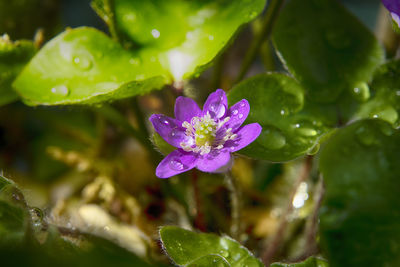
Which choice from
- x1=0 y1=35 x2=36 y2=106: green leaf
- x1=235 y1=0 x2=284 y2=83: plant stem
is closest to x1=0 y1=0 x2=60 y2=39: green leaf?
x1=0 y1=35 x2=36 y2=106: green leaf

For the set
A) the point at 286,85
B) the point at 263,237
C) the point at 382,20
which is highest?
the point at 286,85

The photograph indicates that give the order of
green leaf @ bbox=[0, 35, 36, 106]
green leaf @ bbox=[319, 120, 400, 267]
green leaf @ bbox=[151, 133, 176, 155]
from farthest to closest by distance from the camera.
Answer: green leaf @ bbox=[0, 35, 36, 106]
green leaf @ bbox=[151, 133, 176, 155]
green leaf @ bbox=[319, 120, 400, 267]

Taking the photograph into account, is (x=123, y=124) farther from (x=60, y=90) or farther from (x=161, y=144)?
(x=161, y=144)

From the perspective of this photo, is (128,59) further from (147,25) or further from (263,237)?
(263,237)

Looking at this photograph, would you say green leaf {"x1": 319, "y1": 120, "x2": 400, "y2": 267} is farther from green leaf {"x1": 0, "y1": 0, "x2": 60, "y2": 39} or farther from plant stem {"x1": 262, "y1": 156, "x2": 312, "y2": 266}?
green leaf {"x1": 0, "y1": 0, "x2": 60, "y2": 39}

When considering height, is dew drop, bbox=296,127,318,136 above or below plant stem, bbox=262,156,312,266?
above

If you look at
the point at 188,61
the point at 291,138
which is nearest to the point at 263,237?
the point at 291,138

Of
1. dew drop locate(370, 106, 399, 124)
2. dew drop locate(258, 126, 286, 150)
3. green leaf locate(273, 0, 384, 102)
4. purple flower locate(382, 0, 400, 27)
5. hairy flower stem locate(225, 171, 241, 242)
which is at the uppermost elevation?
purple flower locate(382, 0, 400, 27)
